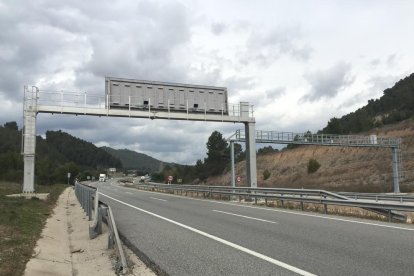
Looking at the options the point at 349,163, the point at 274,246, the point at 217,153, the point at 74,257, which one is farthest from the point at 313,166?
the point at 74,257

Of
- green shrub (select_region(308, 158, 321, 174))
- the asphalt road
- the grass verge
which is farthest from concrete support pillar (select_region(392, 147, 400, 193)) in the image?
the grass verge

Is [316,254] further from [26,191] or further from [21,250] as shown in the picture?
[26,191]

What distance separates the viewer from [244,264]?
8492mm

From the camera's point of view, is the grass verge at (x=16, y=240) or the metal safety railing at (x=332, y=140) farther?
the metal safety railing at (x=332, y=140)

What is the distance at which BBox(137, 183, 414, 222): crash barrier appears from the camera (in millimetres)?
16484

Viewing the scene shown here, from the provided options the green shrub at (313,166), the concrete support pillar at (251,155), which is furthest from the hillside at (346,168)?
the concrete support pillar at (251,155)

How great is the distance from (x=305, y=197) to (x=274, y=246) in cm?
1207

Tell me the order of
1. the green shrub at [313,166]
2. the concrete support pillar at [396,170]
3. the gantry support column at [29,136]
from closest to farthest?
the gantry support column at [29,136]
the concrete support pillar at [396,170]
the green shrub at [313,166]

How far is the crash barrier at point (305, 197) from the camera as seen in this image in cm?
1648

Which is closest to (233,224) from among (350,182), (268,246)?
(268,246)

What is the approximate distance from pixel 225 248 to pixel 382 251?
330 cm

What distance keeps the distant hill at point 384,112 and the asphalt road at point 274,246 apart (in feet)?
313

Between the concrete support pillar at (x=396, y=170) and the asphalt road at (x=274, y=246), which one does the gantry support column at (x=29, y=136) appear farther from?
the concrete support pillar at (x=396, y=170)

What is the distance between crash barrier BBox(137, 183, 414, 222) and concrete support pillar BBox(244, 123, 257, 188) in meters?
3.30
